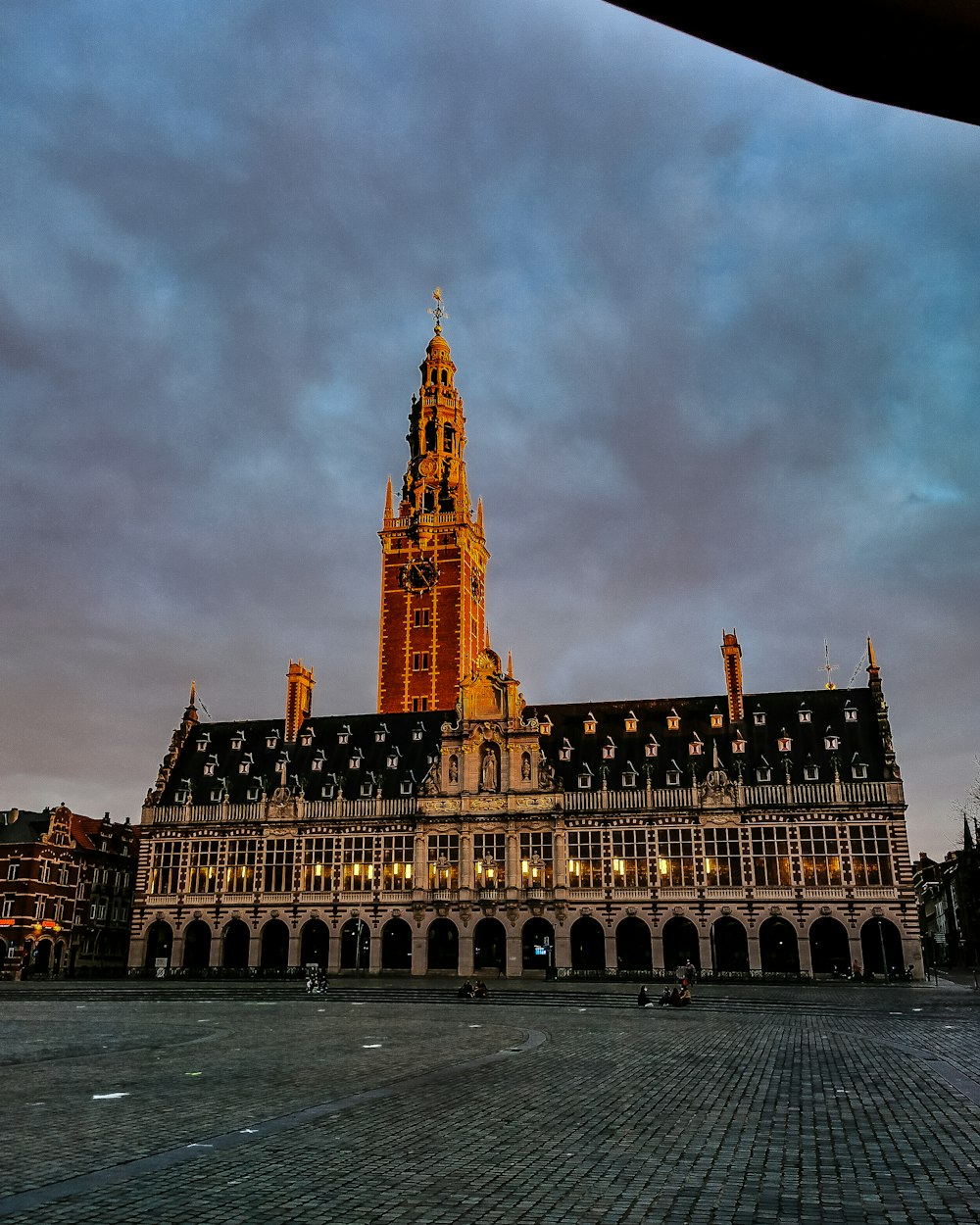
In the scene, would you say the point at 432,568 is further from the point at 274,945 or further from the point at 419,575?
the point at 274,945

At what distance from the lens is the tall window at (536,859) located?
74.8 metres

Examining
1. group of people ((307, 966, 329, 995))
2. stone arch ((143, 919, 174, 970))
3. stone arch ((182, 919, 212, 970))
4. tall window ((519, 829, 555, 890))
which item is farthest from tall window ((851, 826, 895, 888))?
stone arch ((143, 919, 174, 970))

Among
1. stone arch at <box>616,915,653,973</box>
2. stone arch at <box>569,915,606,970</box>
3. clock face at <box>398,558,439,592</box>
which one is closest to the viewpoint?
stone arch at <box>616,915,653,973</box>

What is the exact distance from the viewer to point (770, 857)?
2808 inches

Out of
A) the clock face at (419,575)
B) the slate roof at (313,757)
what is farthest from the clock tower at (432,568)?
the slate roof at (313,757)

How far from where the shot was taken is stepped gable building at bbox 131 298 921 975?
70.2 m

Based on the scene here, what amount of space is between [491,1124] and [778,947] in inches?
2330

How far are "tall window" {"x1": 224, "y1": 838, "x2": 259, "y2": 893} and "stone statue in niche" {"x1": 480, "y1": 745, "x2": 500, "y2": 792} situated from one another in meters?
18.7

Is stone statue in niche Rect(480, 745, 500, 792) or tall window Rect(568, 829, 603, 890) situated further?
stone statue in niche Rect(480, 745, 500, 792)

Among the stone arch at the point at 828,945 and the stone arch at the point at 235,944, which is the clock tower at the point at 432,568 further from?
the stone arch at the point at 828,945

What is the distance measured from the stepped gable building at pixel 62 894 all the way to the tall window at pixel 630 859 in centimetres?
4271

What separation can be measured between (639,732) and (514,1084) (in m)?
60.7

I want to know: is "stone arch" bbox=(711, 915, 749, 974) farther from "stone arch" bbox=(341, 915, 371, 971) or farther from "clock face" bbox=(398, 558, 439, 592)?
"clock face" bbox=(398, 558, 439, 592)

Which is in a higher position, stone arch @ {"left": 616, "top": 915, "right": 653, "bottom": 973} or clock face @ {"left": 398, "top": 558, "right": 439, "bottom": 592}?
clock face @ {"left": 398, "top": 558, "right": 439, "bottom": 592}
